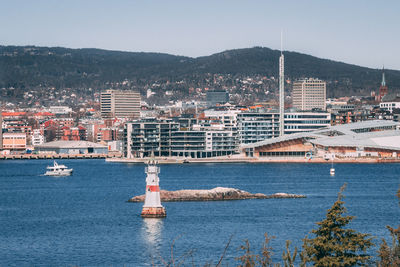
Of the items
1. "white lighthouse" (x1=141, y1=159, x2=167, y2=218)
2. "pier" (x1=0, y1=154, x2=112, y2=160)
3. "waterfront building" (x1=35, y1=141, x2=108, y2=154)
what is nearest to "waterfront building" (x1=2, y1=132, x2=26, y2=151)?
"waterfront building" (x1=35, y1=141, x2=108, y2=154)

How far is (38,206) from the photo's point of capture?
44656mm

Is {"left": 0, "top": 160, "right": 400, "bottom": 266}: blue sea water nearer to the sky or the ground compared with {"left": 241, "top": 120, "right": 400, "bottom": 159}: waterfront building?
nearer to the ground

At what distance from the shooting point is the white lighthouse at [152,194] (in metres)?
31.7

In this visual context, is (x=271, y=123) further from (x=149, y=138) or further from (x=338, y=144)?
(x=338, y=144)

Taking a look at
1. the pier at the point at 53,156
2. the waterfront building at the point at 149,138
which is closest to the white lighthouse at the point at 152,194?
the waterfront building at the point at 149,138

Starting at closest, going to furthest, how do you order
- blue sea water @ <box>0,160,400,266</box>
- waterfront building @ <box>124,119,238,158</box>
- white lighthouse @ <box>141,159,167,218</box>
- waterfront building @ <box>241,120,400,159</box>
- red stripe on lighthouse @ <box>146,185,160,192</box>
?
blue sea water @ <box>0,160,400,266</box>, white lighthouse @ <box>141,159,167,218</box>, red stripe on lighthouse @ <box>146,185,160,192</box>, waterfront building @ <box>241,120,400,159</box>, waterfront building @ <box>124,119,238,158</box>

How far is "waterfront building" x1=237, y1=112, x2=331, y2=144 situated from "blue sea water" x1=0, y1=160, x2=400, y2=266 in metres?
52.2

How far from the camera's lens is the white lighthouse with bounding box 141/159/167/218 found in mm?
31703

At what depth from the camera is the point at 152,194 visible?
1303 inches

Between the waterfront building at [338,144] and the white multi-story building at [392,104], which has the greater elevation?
the white multi-story building at [392,104]

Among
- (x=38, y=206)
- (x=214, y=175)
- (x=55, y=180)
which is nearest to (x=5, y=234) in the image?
(x=38, y=206)

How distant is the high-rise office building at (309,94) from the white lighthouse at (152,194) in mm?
158005

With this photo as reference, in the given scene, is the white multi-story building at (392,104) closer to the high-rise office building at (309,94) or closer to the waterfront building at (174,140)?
the high-rise office building at (309,94)

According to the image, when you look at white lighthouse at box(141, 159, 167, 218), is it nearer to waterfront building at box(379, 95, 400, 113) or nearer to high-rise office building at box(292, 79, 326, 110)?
waterfront building at box(379, 95, 400, 113)
